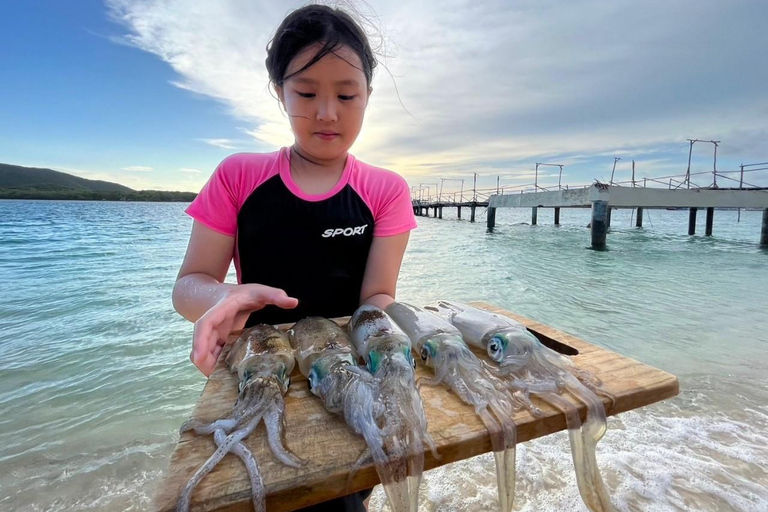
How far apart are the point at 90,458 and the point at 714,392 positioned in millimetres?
7727

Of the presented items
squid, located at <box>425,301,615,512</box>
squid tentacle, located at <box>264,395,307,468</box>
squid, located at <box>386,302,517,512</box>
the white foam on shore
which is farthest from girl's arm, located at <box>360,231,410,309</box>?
the white foam on shore

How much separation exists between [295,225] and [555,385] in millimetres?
1605

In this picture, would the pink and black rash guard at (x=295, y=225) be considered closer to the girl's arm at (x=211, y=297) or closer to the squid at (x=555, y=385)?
the girl's arm at (x=211, y=297)

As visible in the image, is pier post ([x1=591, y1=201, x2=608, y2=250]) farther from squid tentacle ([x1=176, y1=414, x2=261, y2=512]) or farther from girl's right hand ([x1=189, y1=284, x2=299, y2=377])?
squid tentacle ([x1=176, y1=414, x2=261, y2=512])

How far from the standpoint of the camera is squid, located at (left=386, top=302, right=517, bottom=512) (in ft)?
4.35

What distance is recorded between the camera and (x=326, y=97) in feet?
7.07

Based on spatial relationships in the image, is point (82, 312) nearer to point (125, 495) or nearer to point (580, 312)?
point (125, 495)

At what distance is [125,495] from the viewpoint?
377 centimetres

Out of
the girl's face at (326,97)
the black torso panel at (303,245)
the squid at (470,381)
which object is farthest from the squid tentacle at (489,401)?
the girl's face at (326,97)

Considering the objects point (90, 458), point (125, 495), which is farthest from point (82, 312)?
point (125, 495)

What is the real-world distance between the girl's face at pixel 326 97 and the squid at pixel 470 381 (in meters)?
1.13

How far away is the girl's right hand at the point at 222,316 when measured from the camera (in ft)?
5.06

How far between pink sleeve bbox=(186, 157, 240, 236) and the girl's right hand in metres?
0.66

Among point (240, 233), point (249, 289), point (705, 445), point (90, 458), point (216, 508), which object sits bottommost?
point (90, 458)
